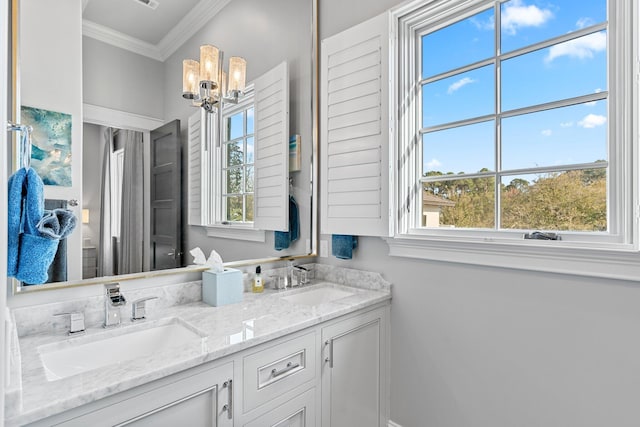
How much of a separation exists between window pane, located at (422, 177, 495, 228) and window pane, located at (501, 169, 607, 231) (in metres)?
0.07

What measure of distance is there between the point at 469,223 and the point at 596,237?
0.49 meters

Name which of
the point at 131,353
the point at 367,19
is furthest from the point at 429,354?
the point at 367,19

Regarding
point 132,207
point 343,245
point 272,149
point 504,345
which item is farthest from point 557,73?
point 132,207

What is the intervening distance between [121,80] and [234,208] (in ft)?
2.53

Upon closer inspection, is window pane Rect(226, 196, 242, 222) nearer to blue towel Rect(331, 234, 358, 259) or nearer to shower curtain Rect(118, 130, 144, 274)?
shower curtain Rect(118, 130, 144, 274)

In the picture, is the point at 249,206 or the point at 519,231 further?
the point at 249,206

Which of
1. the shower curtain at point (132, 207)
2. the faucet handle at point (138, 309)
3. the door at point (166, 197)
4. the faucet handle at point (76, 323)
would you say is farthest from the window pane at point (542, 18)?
the faucet handle at point (76, 323)

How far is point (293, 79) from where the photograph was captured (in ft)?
7.08

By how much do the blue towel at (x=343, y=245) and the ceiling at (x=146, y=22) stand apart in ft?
4.12

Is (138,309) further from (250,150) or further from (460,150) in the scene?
(460,150)

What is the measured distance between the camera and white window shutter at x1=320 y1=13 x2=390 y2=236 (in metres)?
1.78

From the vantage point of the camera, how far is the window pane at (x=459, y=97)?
1628mm

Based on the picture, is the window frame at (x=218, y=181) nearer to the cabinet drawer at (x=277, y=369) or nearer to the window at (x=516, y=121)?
the cabinet drawer at (x=277, y=369)

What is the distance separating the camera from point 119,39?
1.45 meters
